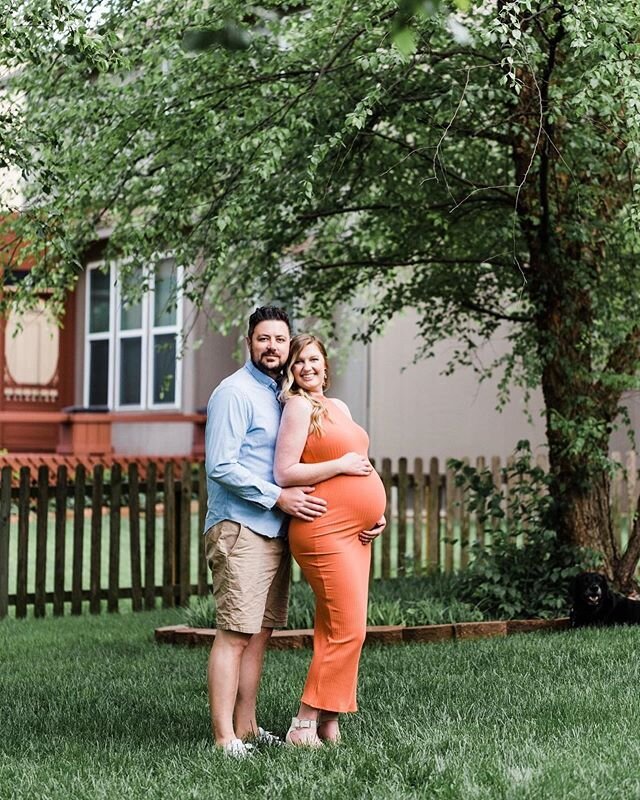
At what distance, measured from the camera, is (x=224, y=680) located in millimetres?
5305

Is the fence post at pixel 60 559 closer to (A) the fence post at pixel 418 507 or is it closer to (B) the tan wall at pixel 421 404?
(A) the fence post at pixel 418 507

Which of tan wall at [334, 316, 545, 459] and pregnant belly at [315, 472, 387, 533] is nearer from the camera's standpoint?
pregnant belly at [315, 472, 387, 533]

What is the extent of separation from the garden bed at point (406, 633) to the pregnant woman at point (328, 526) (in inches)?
121

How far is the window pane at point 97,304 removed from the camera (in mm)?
22717

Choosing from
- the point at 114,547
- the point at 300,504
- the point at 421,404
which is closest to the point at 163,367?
the point at 421,404

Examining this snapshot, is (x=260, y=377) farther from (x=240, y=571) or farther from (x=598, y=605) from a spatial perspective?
(x=598, y=605)

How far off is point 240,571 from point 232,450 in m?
0.51

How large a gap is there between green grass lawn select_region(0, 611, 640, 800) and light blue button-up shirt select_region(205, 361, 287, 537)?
0.99 meters

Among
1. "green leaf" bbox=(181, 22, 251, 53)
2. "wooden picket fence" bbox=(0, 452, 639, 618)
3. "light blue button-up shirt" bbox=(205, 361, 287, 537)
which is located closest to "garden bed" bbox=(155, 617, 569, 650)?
"wooden picket fence" bbox=(0, 452, 639, 618)

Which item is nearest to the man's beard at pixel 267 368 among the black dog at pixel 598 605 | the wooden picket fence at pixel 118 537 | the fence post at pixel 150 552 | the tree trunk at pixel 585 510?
the black dog at pixel 598 605

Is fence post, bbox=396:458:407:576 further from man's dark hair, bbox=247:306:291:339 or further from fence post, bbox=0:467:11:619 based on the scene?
man's dark hair, bbox=247:306:291:339

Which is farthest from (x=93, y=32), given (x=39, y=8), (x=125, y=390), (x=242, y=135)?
(x=125, y=390)

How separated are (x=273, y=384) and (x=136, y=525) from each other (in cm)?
613

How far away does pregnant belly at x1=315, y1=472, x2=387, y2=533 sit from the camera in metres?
5.35
